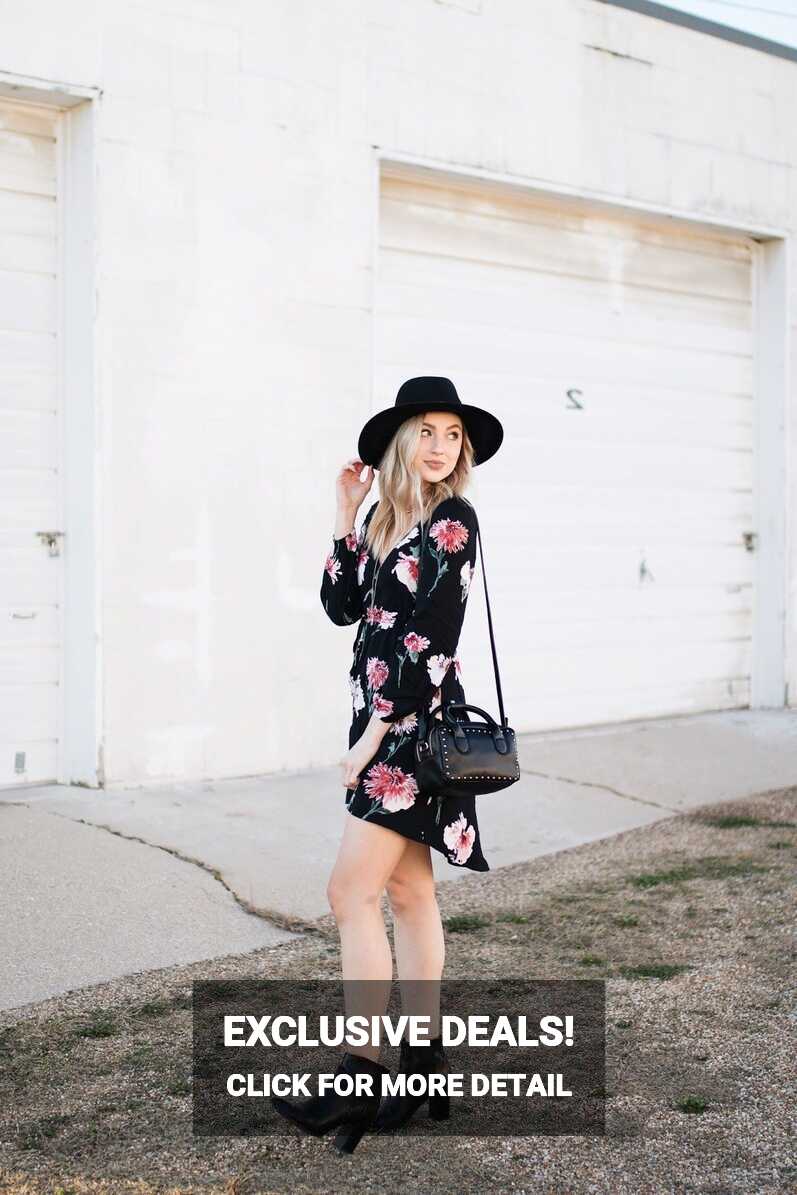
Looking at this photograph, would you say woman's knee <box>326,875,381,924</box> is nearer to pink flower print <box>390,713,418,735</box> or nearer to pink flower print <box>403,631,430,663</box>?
pink flower print <box>390,713,418,735</box>

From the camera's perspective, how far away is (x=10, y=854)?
18.0 feet

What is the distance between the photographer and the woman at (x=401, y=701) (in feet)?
11.1

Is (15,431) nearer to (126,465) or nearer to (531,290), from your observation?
(126,465)

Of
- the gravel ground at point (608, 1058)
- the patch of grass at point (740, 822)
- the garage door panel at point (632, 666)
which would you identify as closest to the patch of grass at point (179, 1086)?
the gravel ground at point (608, 1058)

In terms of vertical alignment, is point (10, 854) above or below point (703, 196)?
below

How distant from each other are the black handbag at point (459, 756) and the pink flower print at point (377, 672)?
0.40ft

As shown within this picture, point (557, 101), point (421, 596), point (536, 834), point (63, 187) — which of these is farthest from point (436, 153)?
point (421, 596)

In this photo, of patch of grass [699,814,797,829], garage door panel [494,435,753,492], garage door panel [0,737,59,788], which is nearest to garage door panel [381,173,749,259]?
garage door panel [494,435,753,492]

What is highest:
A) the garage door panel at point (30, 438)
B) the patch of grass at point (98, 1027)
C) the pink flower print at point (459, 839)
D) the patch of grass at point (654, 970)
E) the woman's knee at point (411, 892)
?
the garage door panel at point (30, 438)

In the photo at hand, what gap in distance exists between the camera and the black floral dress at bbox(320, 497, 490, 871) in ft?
11.1

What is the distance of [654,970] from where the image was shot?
4.69m

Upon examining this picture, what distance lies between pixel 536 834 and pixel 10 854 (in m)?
2.30

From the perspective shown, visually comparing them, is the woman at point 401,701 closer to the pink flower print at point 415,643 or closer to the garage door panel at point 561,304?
the pink flower print at point 415,643

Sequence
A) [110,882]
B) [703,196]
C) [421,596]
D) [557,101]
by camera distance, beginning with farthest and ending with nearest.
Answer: [703,196], [557,101], [110,882], [421,596]
